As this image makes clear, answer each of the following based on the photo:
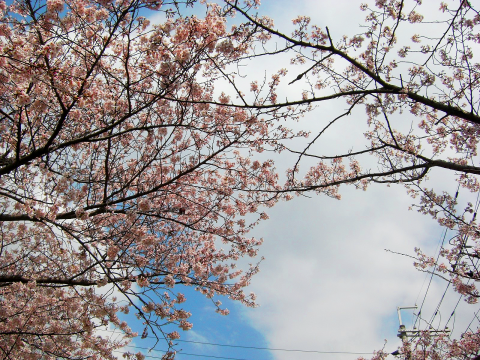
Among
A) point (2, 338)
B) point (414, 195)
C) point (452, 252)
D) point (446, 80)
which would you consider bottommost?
point (2, 338)

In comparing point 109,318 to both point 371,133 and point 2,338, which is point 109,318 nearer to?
point 2,338

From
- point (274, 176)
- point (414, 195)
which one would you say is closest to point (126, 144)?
point (274, 176)

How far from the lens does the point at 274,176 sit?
661cm

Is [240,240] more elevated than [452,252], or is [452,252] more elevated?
[240,240]

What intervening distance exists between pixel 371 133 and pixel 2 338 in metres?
7.71

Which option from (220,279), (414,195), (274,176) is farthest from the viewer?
(220,279)

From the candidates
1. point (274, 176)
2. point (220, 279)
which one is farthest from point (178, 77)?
point (220, 279)

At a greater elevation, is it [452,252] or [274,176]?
[274,176]

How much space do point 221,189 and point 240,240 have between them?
62.1 inches

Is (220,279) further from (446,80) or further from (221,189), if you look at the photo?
(446,80)

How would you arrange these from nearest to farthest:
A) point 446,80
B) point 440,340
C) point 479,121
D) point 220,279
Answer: point 479,121 → point 446,80 → point 440,340 → point 220,279

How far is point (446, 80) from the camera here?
5070 mm

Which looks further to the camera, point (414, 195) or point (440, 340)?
point (440, 340)

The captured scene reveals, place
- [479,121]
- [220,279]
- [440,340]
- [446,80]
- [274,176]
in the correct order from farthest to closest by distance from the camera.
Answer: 1. [220,279]
2. [274,176]
3. [440,340]
4. [446,80]
5. [479,121]
